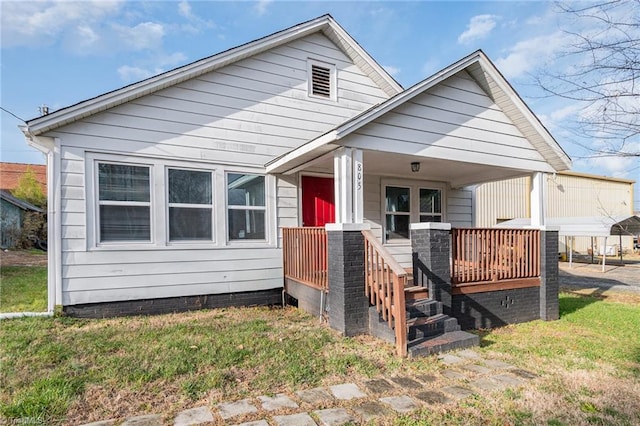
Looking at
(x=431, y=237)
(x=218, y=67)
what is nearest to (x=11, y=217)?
(x=218, y=67)

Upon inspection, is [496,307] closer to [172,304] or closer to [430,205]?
[430,205]

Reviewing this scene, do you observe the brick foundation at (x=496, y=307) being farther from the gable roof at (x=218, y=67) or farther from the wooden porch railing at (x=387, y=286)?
the gable roof at (x=218, y=67)

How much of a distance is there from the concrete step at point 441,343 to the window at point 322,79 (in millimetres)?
5558

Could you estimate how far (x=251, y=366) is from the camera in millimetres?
3848

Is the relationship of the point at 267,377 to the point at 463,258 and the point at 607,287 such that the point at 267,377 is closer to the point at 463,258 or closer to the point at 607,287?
the point at 463,258

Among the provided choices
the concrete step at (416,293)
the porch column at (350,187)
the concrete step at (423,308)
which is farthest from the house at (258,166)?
the concrete step at (423,308)

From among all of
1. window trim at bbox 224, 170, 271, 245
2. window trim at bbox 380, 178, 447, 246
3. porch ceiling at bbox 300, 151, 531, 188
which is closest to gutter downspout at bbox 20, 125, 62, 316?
window trim at bbox 224, 170, 271, 245

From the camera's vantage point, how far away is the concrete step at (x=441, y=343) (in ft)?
13.9

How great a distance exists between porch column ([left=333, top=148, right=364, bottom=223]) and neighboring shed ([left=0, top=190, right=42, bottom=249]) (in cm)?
2044

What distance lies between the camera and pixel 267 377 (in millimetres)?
3561

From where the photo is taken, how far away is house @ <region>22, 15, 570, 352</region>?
17.6 ft

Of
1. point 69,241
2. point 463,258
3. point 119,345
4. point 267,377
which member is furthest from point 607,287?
point 69,241

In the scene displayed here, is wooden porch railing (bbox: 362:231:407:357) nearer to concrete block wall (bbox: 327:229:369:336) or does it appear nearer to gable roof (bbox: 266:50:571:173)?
concrete block wall (bbox: 327:229:369:336)

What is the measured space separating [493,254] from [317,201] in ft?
11.9
